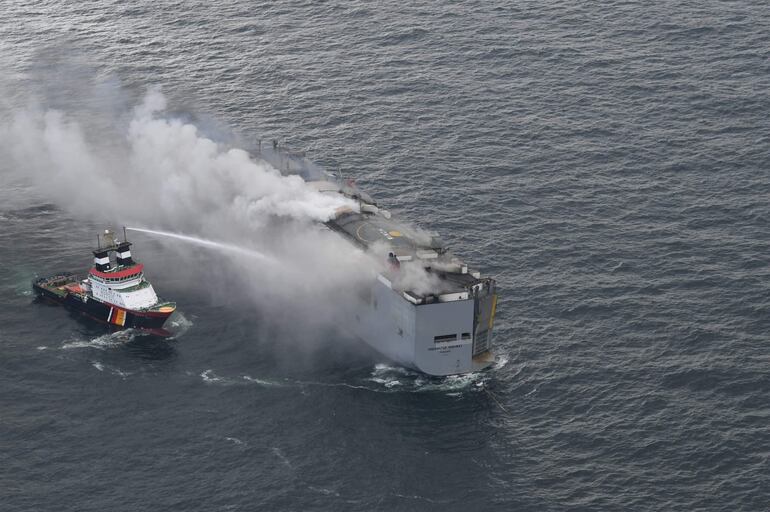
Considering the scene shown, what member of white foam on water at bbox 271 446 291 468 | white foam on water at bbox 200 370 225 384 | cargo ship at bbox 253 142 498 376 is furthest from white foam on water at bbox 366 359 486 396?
white foam on water at bbox 200 370 225 384

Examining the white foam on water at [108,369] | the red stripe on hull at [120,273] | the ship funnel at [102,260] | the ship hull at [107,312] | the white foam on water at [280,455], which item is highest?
the ship funnel at [102,260]

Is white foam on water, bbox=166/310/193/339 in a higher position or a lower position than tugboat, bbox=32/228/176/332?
lower

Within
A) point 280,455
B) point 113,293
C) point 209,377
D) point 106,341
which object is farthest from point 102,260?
point 280,455

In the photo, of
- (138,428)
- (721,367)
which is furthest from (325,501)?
(721,367)

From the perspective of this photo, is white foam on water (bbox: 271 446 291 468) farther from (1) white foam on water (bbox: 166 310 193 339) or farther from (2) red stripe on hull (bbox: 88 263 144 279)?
(2) red stripe on hull (bbox: 88 263 144 279)

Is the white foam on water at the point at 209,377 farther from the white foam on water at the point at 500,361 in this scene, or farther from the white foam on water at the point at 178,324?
the white foam on water at the point at 500,361

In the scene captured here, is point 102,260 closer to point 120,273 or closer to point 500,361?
point 120,273

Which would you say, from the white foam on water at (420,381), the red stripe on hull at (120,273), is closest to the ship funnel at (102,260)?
the red stripe on hull at (120,273)

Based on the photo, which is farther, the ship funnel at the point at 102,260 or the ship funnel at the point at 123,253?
the ship funnel at the point at 123,253
